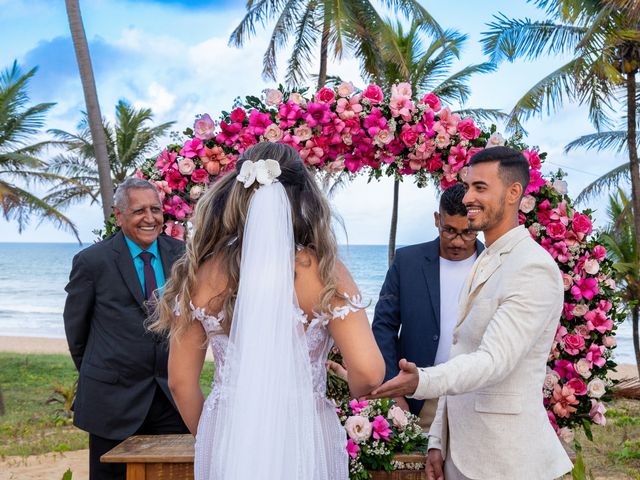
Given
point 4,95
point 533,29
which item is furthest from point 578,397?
point 4,95

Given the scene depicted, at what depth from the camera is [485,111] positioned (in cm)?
2653

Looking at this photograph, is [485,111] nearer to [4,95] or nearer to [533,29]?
[533,29]

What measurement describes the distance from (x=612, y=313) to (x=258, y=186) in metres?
3.60

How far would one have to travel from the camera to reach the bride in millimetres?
2934

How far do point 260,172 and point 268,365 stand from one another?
2.46 feet

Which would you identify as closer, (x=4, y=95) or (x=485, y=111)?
(x=4, y=95)

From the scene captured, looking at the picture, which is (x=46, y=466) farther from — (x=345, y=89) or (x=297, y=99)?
(x=345, y=89)

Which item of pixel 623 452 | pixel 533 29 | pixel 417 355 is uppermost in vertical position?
pixel 533 29

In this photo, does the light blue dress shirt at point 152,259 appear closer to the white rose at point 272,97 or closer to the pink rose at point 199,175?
the pink rose at point 199,175

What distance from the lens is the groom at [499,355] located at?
307 centimetres

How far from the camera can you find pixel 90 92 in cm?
1005

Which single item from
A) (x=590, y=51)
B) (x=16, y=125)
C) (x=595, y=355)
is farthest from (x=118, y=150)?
(x=595, y=355)

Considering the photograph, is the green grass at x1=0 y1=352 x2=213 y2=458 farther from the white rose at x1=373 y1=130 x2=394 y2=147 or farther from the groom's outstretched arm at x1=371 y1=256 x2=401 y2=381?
the white rose at x1=373 y1=130 x2=394 y2=147

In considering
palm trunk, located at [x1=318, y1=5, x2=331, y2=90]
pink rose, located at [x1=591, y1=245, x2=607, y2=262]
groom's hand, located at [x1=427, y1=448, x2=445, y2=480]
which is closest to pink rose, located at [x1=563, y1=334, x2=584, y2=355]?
pink rose, located at [x1=591, y1=245, x2=607, y2=262]
